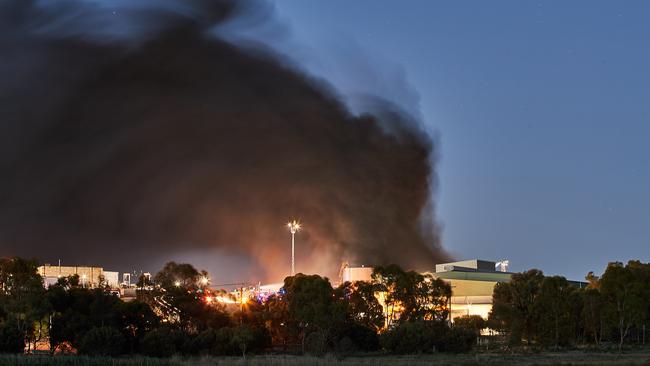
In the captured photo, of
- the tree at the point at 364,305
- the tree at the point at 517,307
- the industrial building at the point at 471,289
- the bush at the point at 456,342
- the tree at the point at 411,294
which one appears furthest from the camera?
the industrial building at the point at 471,289

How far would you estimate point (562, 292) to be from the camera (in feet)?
260

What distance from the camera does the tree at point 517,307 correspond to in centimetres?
7438

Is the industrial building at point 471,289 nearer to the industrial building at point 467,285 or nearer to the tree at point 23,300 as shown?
the industrial building at point 467,285

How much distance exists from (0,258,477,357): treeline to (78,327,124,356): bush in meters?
0.08

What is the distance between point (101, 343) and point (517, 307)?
36.2m

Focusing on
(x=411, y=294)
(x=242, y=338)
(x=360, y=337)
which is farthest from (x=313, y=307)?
(x=411, y=294)

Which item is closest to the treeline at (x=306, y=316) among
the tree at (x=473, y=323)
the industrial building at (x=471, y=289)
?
the tree at (x=473, y=323)

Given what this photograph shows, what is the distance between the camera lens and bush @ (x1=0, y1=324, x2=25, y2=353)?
228ft

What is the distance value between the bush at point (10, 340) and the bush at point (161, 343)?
10.1 metres

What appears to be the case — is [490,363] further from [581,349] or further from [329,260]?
[329,260]

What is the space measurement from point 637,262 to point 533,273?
83.7ft

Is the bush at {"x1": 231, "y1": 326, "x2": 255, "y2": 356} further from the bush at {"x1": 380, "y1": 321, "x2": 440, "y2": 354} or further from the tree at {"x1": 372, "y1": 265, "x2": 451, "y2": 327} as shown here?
the tree at {"x1": 372, "y1": 265, "x2": 451, "y2": 327}

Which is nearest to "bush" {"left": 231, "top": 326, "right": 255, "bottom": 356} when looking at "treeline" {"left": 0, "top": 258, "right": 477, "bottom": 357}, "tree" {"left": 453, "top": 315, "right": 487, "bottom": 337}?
"treeline" {"left": 0, "top": 258, "right": 477, "bottom": 357}

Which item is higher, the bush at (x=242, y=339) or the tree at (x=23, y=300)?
the tree at (x=23, y=300)
